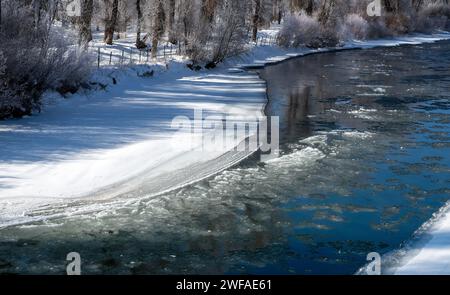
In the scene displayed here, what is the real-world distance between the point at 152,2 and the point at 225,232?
27075 mm

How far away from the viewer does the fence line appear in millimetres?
27361

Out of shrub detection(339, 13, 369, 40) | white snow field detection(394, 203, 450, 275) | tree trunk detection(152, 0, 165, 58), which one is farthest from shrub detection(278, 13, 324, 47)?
white snow field detection(394, 203, 450, 275)

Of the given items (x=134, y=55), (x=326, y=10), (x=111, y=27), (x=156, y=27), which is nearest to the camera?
(x=134, y=55)

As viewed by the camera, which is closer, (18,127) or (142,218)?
(142,218)

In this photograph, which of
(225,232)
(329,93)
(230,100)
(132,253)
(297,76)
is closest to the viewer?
(132,253)

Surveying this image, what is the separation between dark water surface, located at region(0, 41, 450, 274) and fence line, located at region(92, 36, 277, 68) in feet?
39.4

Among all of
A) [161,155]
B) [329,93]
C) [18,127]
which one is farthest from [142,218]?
[329,93]

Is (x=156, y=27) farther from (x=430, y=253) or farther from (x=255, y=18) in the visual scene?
(x=430, y=253)

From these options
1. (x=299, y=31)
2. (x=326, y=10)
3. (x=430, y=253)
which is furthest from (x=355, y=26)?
(x=430, y=253)

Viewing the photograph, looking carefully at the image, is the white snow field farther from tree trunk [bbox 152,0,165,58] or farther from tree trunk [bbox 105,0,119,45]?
tree trunk [bbox 105,0,119,45]

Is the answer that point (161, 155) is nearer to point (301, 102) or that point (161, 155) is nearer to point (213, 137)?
point (213, 137)

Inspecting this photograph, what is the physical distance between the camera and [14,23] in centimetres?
1727

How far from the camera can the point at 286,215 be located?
33.9 ft

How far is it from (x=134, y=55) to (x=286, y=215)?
22.6 meters
